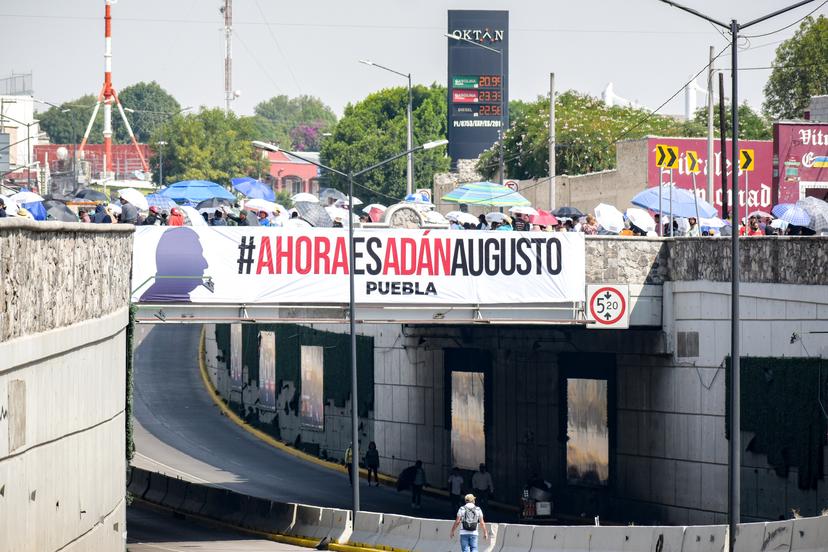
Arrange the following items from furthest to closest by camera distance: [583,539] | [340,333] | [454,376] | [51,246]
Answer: [340,333] < [454,376] < [583,539] < [51,246]

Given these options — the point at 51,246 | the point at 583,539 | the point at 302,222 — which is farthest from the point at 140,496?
the point at 51,246

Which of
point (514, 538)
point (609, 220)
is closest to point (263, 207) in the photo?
point (609, 220)

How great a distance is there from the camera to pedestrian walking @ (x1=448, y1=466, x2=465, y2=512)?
43.8 metres

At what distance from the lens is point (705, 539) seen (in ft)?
91.2

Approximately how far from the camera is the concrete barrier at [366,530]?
34656 millimetres

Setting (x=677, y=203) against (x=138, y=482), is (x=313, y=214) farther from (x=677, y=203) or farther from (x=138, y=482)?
(x=138, y=482)

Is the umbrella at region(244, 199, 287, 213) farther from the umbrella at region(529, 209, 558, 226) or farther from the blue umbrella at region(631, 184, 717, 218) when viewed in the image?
the blue umbrella at region(631, 184, 717, 218)

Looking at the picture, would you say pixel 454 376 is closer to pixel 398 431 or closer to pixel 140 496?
pixel 398 431

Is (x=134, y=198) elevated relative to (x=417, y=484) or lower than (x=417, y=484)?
elevated

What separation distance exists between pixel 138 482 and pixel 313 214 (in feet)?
34.6

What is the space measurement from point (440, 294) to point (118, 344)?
11363 mm

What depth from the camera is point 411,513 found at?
42.9m

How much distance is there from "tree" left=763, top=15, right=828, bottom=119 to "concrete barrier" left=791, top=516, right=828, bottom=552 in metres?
64.5

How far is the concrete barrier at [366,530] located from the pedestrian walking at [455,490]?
8.83 m
